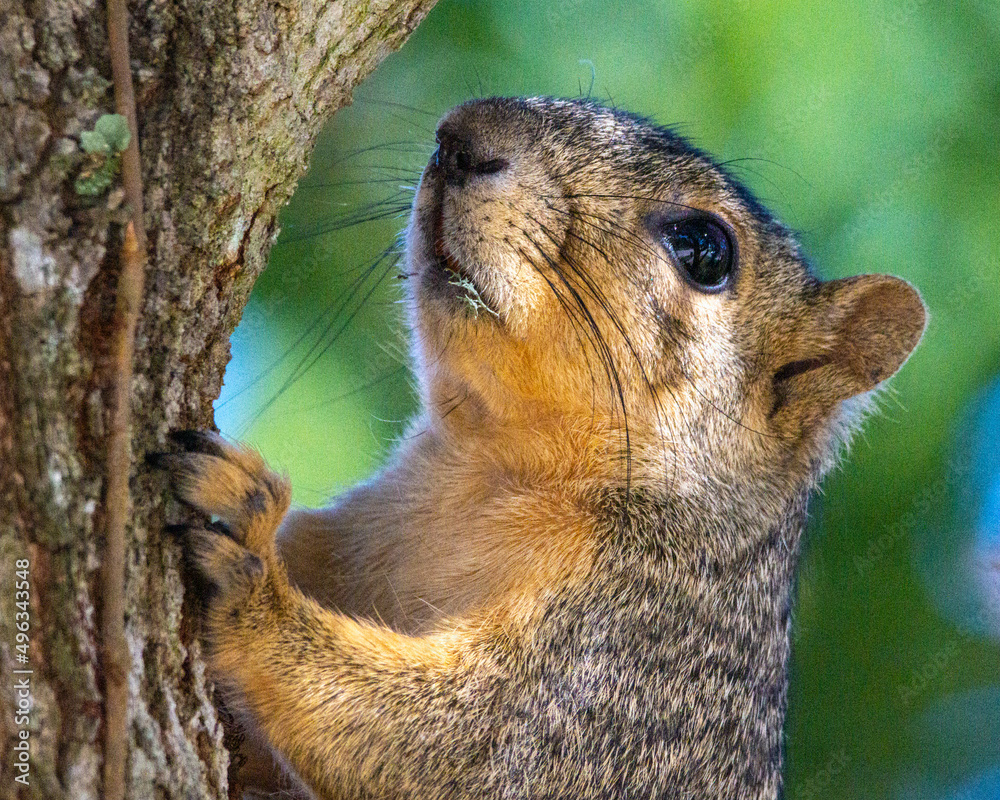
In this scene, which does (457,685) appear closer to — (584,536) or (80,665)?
(584,536)

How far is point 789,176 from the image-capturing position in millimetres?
5656

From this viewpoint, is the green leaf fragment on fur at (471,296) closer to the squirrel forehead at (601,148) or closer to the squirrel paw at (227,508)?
the squirrel forehead at (601,148)

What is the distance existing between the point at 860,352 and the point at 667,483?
0.91 metres

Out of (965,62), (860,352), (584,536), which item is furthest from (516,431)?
(965,62)

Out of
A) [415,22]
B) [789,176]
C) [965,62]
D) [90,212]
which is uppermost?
[965,62]

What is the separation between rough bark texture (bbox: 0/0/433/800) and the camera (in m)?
1.69

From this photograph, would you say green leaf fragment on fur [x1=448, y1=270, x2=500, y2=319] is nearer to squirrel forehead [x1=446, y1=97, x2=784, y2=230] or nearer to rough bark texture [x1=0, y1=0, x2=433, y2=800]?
squirrel forehead [x1=446, y1=97, x2=784, y2=230]

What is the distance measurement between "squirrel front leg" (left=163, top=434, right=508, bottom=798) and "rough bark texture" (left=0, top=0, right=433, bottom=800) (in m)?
0.29

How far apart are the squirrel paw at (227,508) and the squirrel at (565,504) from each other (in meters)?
0.01

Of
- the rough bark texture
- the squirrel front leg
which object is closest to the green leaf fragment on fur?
the rough bark texture

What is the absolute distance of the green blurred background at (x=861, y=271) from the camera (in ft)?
18.0

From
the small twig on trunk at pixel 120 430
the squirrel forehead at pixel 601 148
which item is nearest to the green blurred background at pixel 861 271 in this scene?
the squirrel forehead at pixel 601 148

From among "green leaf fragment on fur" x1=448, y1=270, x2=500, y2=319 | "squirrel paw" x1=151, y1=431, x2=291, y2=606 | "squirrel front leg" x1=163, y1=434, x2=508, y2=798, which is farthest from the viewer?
"green leaf fragment on fur" x1=448, y1=270, x2=500, y2=319

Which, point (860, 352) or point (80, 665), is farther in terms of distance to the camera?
point (860, 352)
